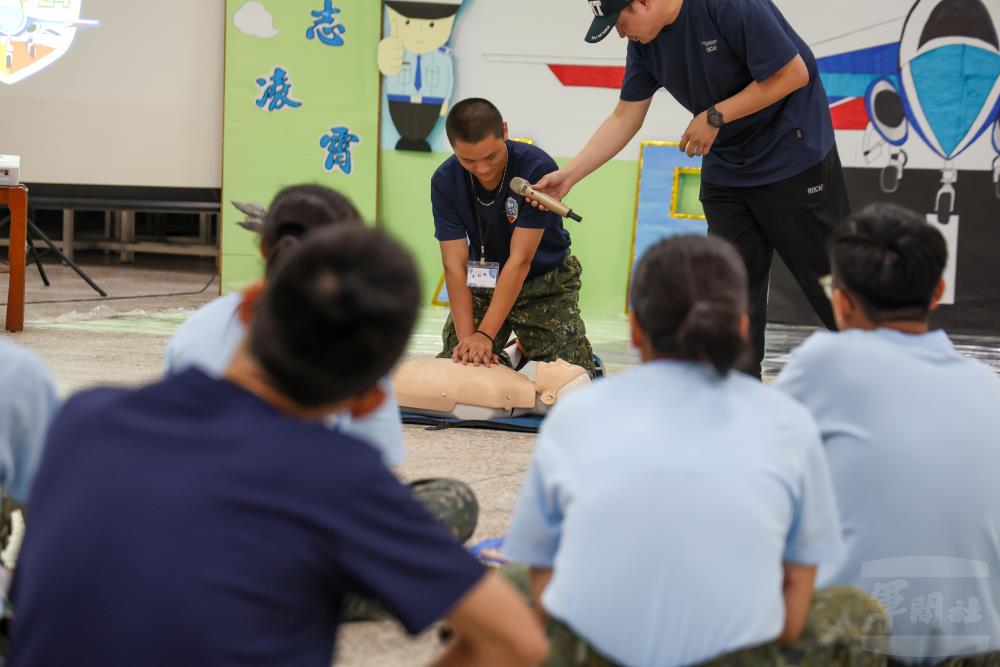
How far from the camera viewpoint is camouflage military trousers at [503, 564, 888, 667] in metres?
1.14

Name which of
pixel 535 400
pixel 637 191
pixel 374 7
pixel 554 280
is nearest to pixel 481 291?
pixel 554 280

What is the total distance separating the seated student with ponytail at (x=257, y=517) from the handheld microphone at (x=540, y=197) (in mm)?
2169

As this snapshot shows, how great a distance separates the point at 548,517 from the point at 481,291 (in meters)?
2.42

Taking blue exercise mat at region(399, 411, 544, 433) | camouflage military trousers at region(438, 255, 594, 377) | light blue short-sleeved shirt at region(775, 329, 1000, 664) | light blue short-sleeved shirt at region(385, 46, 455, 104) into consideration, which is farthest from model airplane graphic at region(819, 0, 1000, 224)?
light blue short-sleeved shirt at region(775, 329, 1000, 664)

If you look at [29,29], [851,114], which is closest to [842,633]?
[851,114]

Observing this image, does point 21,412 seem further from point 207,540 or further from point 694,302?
point 694,302

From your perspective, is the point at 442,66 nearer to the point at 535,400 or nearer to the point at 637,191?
the point at 637,191

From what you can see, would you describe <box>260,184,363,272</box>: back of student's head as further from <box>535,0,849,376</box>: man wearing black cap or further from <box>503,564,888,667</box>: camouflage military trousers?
<box>535,0,849,376</box>: man wearing black cap

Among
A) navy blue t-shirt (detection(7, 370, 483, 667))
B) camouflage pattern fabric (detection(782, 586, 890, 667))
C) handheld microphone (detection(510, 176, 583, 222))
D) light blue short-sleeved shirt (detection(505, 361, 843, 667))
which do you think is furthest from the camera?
handheld microphone (detection(510, 176, 583, 222))

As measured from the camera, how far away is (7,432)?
121cm

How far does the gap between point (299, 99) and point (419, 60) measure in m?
0.61

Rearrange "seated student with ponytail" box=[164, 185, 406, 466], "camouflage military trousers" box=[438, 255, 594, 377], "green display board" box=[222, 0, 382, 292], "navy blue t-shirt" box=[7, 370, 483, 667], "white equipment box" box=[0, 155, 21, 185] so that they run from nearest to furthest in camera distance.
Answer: "navy blue t-shirt" box=[7, 370, 483, 667] → "seated student with ponytail" box=[164, 185, 406, 466] → "camouflage military trousers" box=[438, 255, 594, 377] → "white equipment box" box=[0, 155, 21, 185] → "green display board" box=[222, 0, 382, 292]

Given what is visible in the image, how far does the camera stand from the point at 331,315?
0.88 meters

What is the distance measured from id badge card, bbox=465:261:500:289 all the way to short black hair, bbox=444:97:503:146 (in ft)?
1.42
